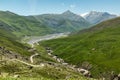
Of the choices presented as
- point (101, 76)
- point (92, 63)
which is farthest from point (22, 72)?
point (92, 63)

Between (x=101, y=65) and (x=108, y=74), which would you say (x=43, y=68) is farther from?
(x=101, y=65)

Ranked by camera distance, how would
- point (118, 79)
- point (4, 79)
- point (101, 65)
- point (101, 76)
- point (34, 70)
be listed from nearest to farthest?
point (4, 79)
point (34, 70)
point (118, 79)
point (101, 76)
point (101, 65)

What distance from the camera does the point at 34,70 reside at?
331ft

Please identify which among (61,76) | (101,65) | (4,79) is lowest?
(4,79)

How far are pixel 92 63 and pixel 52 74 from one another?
97.9m

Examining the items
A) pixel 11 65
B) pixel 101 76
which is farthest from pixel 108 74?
pixel 11 65

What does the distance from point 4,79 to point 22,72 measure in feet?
220

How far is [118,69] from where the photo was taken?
176 meters

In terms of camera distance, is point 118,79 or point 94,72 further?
point 94,72

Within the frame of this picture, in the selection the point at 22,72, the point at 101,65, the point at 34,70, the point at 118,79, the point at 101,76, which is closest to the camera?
the point at 22,72

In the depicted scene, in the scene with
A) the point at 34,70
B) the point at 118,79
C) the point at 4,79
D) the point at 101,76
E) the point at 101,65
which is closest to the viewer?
the point at 4,79

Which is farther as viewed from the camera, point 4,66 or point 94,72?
point 94,72

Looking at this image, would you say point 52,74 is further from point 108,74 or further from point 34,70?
point 108,74

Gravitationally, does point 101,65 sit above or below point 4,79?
above
